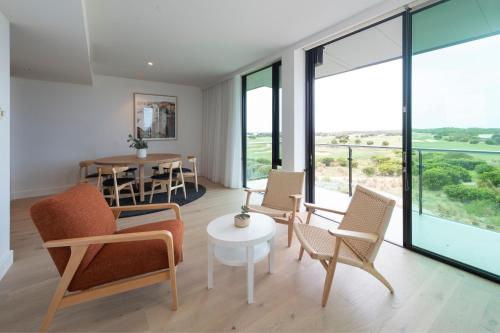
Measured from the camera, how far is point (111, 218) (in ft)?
6.72

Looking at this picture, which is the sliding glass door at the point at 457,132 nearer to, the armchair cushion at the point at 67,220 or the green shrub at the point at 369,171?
the green shrub at the point at 369,171

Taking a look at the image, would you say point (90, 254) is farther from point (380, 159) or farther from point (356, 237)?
point (380, 159)

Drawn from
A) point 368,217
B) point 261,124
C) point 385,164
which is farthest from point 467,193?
point 261,124

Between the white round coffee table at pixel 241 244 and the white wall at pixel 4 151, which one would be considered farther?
the white wall at pixel 4 151

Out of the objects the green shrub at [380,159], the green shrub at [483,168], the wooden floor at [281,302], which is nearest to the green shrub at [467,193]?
the green shrub at [483,168]

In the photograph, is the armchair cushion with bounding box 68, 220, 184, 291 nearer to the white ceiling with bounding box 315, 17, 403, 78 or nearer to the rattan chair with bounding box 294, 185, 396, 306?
the rattan chair with bounding box 294, 185, 396, 306

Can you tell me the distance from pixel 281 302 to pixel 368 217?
94 centimetres

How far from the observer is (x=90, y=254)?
158 cm

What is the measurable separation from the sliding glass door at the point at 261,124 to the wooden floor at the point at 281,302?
2480mm

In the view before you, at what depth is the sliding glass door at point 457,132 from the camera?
2033 millimetres

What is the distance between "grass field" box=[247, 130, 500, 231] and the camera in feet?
6.97

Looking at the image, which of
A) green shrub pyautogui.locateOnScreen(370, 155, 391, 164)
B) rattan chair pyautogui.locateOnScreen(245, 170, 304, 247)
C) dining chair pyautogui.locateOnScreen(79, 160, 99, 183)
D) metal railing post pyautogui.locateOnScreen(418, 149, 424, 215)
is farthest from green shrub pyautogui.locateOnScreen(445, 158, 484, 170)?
dining chair pyautogui.locateOnScreen(79, 160, 99, 183)

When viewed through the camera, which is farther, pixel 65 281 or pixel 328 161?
pixel 328 161

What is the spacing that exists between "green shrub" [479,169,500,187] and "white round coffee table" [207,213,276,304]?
6.16 feet
